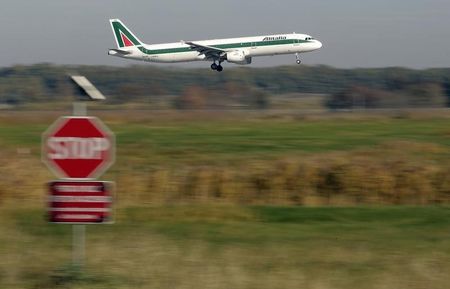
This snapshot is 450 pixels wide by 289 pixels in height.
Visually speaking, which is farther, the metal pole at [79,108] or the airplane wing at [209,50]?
the airplane wing at [209,50]

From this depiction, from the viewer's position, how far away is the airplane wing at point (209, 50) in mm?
64750

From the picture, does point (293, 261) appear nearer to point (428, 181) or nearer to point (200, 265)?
point (200, 265)

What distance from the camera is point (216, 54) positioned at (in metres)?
65.4

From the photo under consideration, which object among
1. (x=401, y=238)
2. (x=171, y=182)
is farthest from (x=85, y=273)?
(x=171, y=182)

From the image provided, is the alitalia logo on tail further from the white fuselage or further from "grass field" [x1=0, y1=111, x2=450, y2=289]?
"grass field" [x1=0, y1=111, x2=450, y2=289]

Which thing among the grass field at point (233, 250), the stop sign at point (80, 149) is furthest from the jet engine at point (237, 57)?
the stop sign at point (80, 149)

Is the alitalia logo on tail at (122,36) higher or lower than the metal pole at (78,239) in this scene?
higher

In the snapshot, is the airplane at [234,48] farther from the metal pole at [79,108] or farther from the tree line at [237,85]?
the metal pole at [79,108]

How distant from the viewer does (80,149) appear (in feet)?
31.4

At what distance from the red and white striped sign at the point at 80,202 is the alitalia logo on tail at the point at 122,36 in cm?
6422

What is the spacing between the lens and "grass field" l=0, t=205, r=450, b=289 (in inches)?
399

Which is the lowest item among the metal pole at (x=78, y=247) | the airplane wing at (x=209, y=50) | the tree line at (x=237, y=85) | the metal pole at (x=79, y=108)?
the metal pole at (x=78, y=247)

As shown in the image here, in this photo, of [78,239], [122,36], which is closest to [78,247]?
[78,239]

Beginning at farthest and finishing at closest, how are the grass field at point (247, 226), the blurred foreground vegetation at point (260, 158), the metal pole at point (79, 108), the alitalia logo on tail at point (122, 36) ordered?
the alitalia logo on tail at point (122, 36) → the blurred foreground vegetation at point (260, 158) → the grass field at point (247, 226) → the metal pole at point (79, 108)
